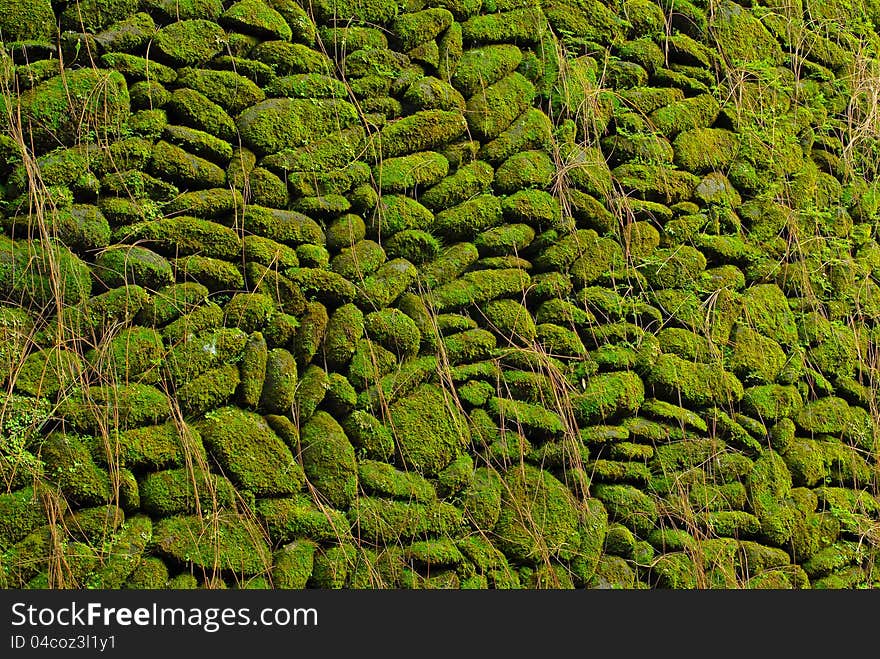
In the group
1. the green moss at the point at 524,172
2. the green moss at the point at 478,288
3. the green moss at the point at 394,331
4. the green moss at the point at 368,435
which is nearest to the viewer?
the green moss at the point at 368,435

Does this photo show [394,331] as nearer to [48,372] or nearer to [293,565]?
[293,565]

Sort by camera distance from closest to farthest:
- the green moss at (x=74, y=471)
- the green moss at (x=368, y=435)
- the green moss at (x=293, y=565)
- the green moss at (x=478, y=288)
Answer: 1. the green moss at (x=74, y=471)
2. the green moss at (x=293, y=565)
3. the green moss at (x=368, y=435)
4. the green moss at (x=478, y=288)

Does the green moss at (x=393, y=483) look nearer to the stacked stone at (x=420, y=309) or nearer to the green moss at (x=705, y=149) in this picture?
the stacked stone at (x=420, y=309)

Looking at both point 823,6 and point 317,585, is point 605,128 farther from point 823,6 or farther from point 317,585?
point 317,585

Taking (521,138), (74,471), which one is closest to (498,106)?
(521,138)

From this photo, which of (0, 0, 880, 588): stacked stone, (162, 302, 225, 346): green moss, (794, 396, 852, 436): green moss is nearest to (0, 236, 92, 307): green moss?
(0, 0, 880, 588): stacked stone

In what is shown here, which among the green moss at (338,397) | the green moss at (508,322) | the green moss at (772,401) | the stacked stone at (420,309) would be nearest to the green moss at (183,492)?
the stacked stone at (420,309)

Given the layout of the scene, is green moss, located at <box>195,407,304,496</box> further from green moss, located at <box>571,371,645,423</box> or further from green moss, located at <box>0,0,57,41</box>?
green moss, located at <box>0,0,57,41</box>
